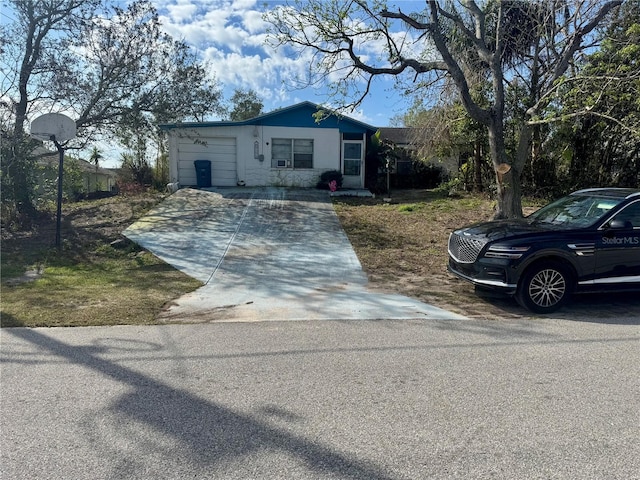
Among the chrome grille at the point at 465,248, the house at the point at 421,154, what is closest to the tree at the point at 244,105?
the house at the point at 421,154

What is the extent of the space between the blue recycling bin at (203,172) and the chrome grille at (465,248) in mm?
14498

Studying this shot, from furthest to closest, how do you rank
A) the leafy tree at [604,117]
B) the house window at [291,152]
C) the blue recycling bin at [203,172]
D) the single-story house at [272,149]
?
the house window at [291,152] < the single-story house at [272,149] < the blue recycling bin at [203,172] < the leafy tree at [604,117]

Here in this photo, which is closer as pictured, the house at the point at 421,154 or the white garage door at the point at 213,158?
the house at the point at 421,154

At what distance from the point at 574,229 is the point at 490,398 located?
3.93 metres

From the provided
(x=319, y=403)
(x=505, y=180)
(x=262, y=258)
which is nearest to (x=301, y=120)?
(x=505, y=180)

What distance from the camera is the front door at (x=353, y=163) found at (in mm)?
20562

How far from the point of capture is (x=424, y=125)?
18734 millimetres

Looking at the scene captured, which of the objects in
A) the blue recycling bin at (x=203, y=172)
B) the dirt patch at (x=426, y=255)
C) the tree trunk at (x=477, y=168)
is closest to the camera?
the dirt patch at (x=426, y=255)

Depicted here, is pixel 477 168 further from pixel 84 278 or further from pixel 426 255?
pixel 84 278

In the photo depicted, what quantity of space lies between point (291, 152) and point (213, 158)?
139 inches

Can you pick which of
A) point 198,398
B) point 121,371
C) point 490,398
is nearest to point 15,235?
point 121,371

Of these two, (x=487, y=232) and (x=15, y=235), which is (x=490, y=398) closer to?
(x=487, y=232)

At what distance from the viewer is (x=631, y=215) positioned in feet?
21.6

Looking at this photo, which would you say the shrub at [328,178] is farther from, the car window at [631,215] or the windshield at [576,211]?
the car window at [631,215]
